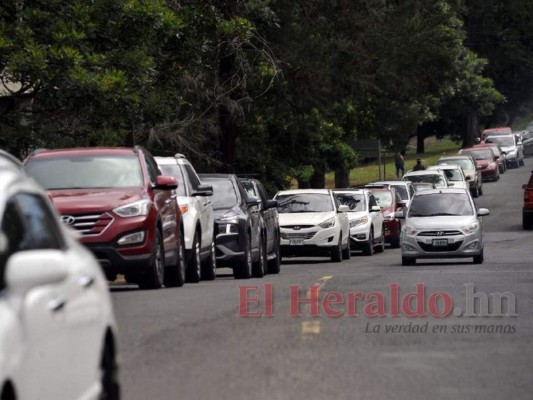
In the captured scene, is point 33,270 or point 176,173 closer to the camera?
point 33,270

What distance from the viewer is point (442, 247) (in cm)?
2977

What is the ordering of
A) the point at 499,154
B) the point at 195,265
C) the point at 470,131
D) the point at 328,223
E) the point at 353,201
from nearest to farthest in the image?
the point at 195,265 → the point at 328,223 → the point at 353,201 → the point at 499,154 → the point at 470,131

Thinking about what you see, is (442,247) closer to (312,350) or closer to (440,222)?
(440,222)

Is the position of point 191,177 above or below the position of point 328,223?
above

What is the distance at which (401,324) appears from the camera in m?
14.5

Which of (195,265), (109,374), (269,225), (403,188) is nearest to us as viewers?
(109,374)

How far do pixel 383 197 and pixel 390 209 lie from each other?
2.93ft

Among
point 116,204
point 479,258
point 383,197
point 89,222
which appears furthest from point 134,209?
point 383,197

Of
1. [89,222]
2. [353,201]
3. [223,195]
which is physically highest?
[89,222]

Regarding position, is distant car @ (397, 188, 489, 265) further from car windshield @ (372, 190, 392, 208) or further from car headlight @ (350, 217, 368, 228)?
car windshield @ (372, 190, 392, 208)

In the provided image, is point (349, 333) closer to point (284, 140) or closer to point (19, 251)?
point (19, 251)

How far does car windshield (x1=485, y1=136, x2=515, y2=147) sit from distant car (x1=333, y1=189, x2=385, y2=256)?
4897cm

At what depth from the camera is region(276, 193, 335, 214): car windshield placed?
111ft

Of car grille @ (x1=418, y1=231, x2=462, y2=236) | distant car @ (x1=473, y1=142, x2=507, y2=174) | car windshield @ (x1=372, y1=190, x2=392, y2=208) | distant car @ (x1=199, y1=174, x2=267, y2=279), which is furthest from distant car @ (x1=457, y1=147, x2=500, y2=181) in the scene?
distant car @ (x1=199, y1=174, x2=267, y2=279)
